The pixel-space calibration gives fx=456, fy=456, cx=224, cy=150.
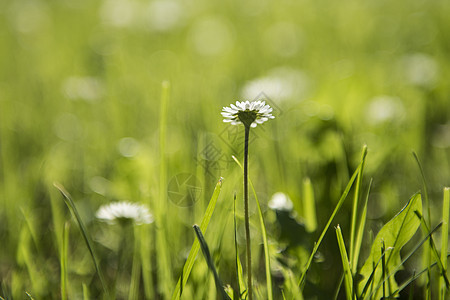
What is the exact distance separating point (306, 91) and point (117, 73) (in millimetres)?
1049

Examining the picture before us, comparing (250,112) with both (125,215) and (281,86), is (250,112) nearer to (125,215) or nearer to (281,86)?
(125,215)

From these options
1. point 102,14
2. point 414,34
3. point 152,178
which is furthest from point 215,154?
point 102,14

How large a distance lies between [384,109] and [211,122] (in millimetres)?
599

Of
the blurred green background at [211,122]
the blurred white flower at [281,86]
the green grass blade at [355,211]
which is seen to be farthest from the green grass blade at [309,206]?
the blurred white flower at [281,86]

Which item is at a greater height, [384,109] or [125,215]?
[384,109]

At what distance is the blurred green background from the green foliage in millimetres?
153

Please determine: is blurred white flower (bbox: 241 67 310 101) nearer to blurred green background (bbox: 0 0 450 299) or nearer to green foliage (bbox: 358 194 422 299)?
blurred green background (bbox: 0 0 450 299)

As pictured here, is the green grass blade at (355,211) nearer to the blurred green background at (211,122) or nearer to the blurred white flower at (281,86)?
the blurred green background at (211,122)

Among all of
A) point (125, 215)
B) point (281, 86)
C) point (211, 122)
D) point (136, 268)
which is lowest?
point (136, 268)

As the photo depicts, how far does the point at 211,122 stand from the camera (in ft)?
4.86

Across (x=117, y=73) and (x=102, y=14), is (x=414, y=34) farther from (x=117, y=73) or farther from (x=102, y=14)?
(x=102, y=14)

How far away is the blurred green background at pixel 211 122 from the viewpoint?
3.68 feet

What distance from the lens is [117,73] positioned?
2412mm

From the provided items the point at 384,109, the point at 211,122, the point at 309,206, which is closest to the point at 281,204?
the point at 309,206
